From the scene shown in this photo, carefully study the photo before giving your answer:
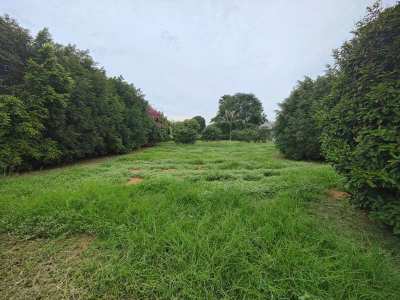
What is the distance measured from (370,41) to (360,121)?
906 mm

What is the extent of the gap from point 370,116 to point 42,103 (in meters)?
6.99

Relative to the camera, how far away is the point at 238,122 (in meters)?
32.0

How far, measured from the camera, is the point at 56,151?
5684 millimetres

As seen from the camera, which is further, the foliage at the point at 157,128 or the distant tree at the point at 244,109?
the distant tree at the point at 244,109

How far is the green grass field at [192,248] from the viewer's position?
131cm

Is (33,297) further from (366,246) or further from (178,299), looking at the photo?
(366,246)

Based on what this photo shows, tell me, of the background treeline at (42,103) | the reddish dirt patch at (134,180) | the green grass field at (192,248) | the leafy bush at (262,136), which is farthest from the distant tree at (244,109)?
the green grass field at (192,248)

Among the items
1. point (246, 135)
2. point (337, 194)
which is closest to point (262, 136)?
point (246, 135)

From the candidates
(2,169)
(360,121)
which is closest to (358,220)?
(360,121)

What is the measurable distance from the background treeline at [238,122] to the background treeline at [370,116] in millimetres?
18655

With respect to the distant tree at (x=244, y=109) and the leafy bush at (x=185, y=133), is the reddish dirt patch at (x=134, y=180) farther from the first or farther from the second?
the distant tree at (x=244, y=109)

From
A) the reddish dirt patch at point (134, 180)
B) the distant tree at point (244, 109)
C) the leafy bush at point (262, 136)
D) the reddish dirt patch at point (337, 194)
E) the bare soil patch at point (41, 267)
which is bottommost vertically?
the bare soil patch at point (41, 267)

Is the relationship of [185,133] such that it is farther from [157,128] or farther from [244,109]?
[244,109]

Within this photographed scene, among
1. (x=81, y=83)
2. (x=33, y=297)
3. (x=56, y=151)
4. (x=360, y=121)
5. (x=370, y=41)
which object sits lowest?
(x=33, y=297)
